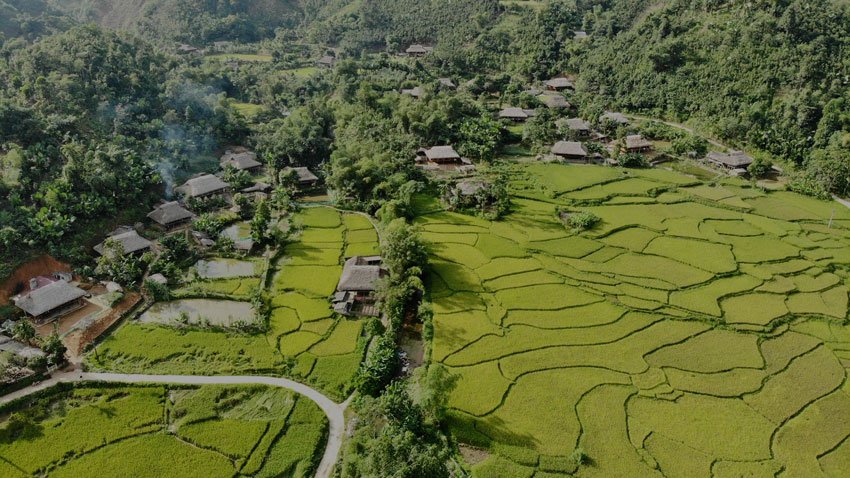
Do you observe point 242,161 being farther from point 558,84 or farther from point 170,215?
point 558,84

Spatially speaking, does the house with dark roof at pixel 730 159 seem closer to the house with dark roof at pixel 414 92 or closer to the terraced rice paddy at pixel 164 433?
the house with dark roof at pixel 414 92

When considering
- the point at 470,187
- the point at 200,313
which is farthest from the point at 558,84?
the point at 200,313

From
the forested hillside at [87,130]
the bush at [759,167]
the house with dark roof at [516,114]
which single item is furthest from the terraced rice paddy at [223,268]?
the bush at [759,167]

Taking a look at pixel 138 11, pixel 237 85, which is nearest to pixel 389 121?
pixel 237 85

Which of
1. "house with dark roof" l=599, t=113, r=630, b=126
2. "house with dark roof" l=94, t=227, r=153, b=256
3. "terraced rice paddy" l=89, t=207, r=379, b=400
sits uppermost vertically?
"house with dark roof" l=599, t=113, r=630, b=126

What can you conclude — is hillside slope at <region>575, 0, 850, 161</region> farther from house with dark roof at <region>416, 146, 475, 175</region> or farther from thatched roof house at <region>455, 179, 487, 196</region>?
thatched roof house at <region>455, 179, 487, 196</region>

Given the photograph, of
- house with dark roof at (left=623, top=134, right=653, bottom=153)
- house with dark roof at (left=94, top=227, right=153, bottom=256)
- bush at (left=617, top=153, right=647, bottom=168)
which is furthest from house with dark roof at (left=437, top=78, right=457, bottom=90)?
house with dark roof at (left=94, top=227, right=153, bottom=256)
